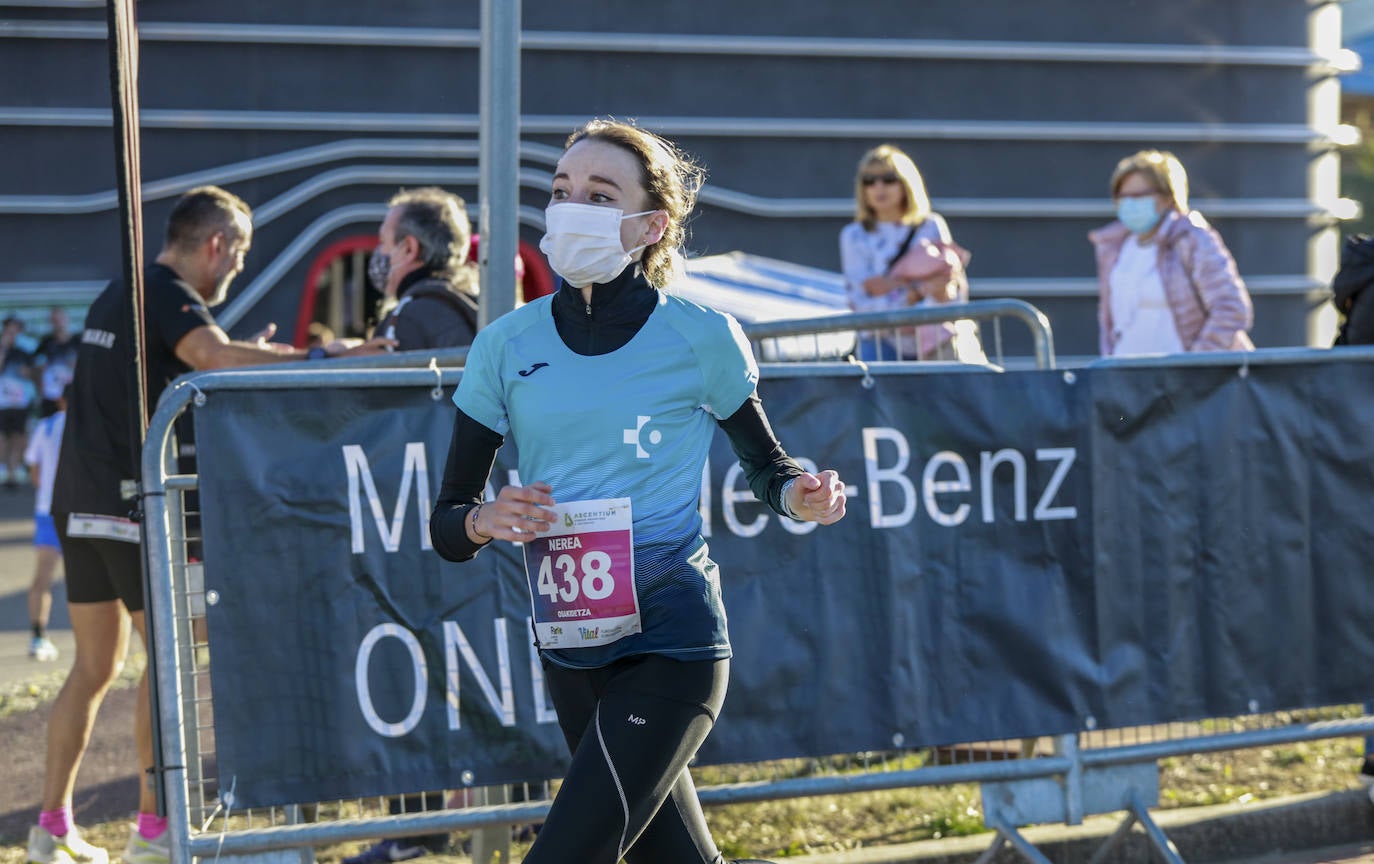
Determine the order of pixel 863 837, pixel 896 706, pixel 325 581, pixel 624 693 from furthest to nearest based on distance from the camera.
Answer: pixel 863 837 → pixel 896 706 → pixel 325 581 → pixel 624 693

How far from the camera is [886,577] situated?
4.80 m

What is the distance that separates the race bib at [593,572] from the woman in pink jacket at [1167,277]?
463 centimetres

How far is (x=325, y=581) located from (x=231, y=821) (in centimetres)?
82

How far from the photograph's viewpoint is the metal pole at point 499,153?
15.0 feet

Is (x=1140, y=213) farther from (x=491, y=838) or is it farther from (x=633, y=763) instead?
(x=633, y=763)

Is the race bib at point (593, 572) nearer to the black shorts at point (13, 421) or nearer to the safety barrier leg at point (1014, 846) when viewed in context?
the safety barrier leg at point (1014, 846)

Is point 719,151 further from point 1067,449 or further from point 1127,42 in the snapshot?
point 1067,449

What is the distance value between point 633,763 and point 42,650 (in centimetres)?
658

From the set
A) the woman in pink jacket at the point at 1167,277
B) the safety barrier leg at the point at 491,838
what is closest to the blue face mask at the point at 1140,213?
the woman in pink jacket at the point at 1167,277

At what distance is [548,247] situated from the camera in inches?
128

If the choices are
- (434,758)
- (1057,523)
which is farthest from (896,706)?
(434,758)

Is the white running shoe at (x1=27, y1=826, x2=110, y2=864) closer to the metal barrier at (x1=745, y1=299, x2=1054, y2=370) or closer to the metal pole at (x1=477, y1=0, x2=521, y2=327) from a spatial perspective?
the metal pole at (x1=477, y1=0, x2=521, y2=327)

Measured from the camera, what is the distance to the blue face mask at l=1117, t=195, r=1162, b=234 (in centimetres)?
738

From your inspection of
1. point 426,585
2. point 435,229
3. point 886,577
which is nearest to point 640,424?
point 426,585
